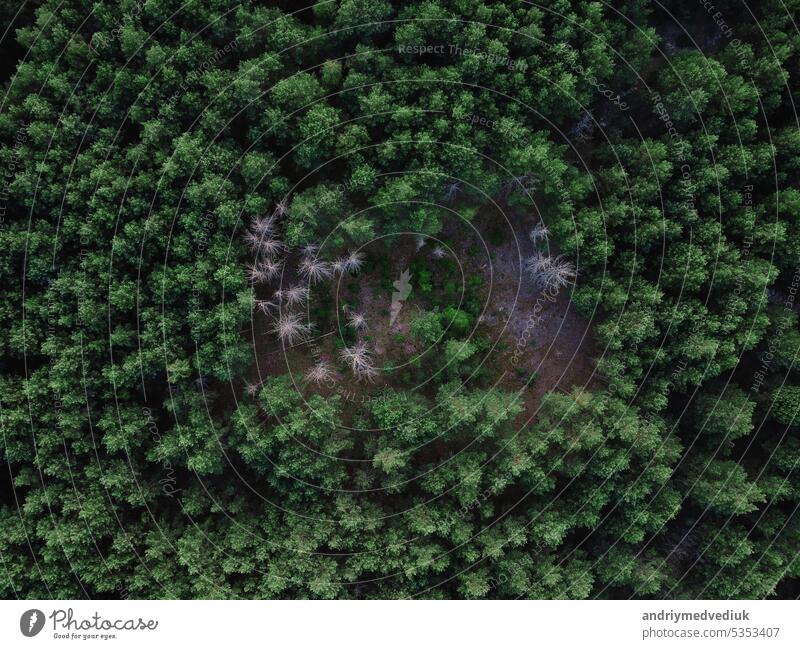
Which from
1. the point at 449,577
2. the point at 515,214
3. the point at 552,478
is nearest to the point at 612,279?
the point at 515,214

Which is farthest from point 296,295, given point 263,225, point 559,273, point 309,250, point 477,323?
point 559,273

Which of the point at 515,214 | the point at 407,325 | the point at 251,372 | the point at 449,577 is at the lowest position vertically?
the point at 449,577

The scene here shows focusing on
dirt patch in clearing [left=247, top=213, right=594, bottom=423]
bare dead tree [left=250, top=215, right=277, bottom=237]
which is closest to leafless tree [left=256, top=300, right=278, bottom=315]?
dirt patch in clearing [left=247, top=213, right=594, bottom=423]

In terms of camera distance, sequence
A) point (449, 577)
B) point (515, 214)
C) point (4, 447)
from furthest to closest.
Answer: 1. point (515, 214)
2. point (449, 577)
3. point (4, 447)

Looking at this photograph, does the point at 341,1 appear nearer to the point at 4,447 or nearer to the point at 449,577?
the point at 4,447

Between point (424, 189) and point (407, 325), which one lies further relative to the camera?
point (407, 325)

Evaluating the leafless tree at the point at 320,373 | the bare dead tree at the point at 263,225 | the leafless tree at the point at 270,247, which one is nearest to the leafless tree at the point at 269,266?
the leafless tree at the point at 270,247

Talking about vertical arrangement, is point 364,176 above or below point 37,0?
below

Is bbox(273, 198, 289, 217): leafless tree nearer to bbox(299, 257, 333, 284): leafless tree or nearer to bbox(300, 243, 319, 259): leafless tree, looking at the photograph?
bbox(300, 243, 319, 259): leafless tree
